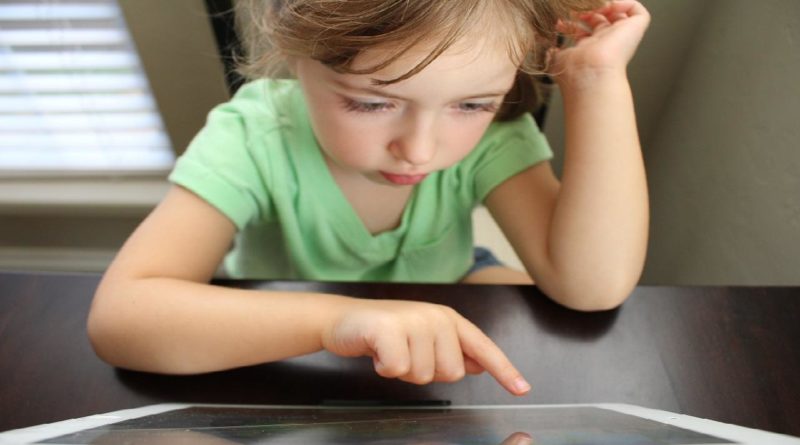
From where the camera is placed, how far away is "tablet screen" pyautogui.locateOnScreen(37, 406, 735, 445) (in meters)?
0.28

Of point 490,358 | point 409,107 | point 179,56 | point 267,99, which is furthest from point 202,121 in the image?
point 490,358

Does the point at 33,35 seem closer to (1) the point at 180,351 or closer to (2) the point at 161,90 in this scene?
(2) the point at 161,90

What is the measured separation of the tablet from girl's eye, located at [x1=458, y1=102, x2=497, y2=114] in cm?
22

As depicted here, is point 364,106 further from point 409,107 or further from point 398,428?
point 398,428

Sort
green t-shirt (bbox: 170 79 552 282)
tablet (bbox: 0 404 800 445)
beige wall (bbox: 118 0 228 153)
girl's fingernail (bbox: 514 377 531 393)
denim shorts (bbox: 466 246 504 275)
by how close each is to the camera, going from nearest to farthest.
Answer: tablet (bbox: 0 404 800 445) → girl's fingernail (bbox: 514 377 531 393) → green t-shirt (bbox: 170 79 552 282) → denim shorts (bbox: 466 246 504 275) → beige wall (bbox: 118 0 228 153)

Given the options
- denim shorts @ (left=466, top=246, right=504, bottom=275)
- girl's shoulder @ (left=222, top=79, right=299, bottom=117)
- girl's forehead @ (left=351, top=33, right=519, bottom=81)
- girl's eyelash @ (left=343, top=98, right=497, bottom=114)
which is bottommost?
denim shorts @ (left=466, top=246, right=504, bottom=275)

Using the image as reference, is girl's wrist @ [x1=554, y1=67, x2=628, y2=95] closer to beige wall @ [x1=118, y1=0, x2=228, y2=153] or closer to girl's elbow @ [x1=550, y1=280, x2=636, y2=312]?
girl's elbow @ [x1=550, y1=280, x2=636, y2=312]

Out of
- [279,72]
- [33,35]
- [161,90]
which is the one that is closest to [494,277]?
[279,72]

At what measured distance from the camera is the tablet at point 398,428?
274 millimetres

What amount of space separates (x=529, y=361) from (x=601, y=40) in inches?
11.9

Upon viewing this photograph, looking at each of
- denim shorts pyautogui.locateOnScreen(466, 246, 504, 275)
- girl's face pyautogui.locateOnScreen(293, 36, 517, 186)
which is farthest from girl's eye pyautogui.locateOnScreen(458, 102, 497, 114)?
denim shorts pyautogui.locateOnScreen(466, 246, 504, 275)

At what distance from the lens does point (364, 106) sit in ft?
1.74

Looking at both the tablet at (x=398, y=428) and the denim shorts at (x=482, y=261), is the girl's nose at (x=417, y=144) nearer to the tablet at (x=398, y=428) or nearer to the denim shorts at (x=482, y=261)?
the tablet at (x=398, y=428)

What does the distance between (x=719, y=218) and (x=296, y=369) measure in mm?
613
